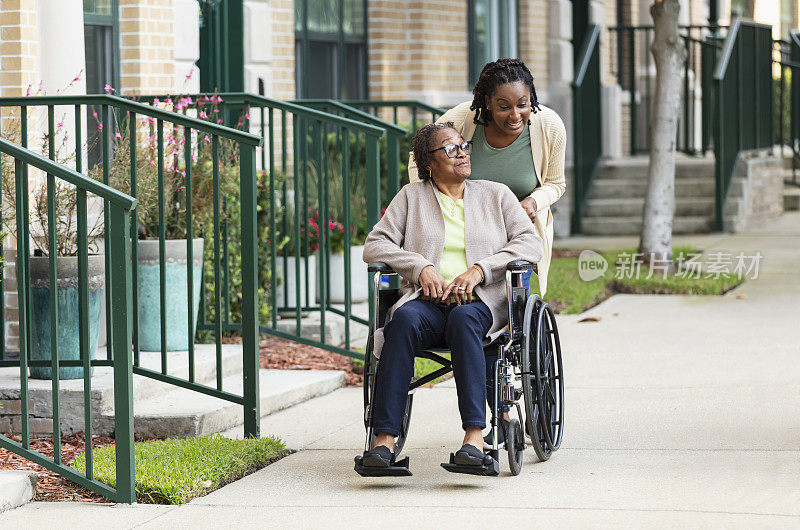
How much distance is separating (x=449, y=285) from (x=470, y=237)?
0.72 feet

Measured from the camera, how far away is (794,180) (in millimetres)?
16172

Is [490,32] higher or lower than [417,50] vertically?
higher

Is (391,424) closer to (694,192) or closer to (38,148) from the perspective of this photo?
(38,148)

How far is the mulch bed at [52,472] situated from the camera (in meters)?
4.76

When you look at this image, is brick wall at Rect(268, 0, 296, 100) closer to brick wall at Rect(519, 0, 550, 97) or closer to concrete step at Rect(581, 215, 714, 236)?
brick wall at Rect(519, 0, 550, 97)

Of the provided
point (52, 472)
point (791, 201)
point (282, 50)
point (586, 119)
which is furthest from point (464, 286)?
point (791, 201)

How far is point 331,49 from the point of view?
11570 millimetres

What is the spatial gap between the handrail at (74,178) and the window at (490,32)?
9167 mm

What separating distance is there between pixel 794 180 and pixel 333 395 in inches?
429

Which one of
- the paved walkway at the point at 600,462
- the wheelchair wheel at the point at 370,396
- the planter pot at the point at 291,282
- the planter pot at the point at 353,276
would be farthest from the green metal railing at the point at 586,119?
the wheelchair wheel at the point at 370,396

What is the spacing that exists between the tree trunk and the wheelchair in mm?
5832

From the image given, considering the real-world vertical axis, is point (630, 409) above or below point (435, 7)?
below

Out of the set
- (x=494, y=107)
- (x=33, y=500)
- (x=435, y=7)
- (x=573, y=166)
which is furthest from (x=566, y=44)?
(x=33, y=500)

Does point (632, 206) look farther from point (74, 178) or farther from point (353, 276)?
point (74, 178)
